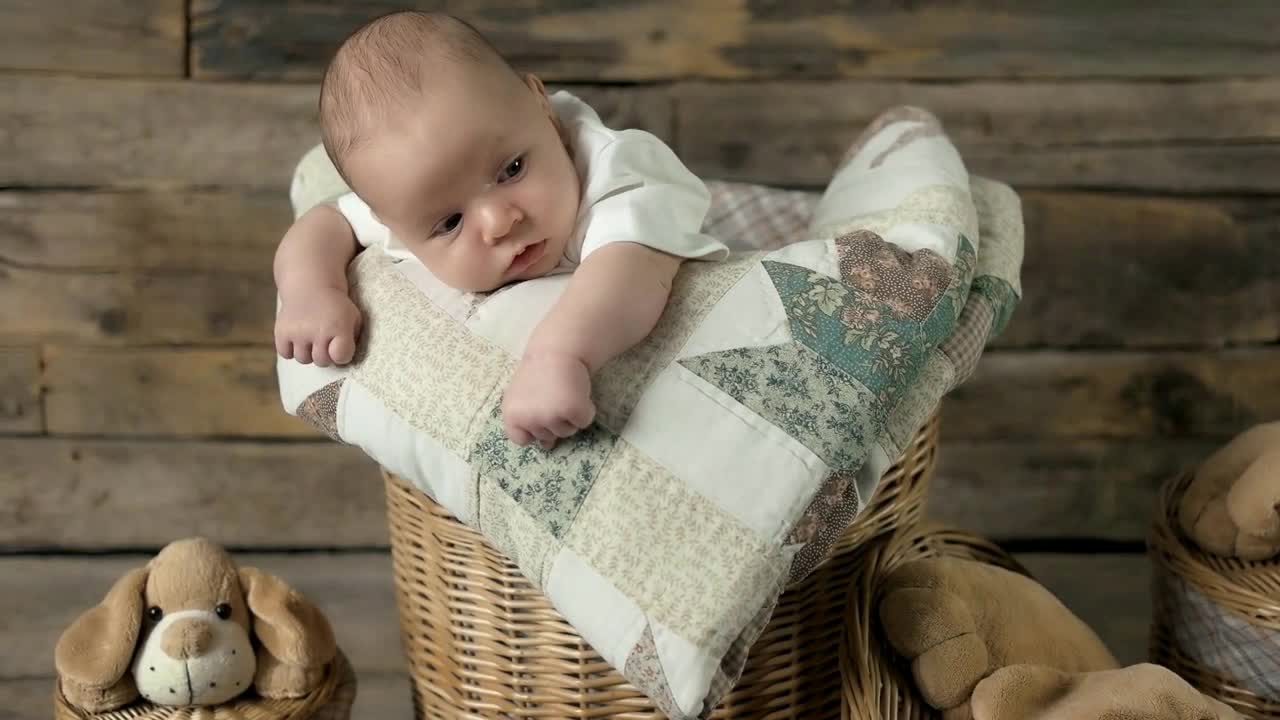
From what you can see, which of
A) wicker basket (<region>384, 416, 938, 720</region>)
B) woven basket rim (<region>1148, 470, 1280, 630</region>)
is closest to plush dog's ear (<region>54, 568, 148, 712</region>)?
wicker basket (<region>384, 416, 938, 720</region>)

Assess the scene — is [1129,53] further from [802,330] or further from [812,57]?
[802,330]

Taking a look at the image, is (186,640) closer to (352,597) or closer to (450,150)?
(450,150)

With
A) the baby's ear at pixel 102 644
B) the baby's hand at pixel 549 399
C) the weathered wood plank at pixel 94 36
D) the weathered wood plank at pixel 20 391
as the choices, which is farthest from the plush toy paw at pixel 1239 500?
the weathered wood plank at pixel 20 391

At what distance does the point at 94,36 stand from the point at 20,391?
1.51 ft

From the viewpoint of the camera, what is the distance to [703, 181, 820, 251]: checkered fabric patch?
131cm

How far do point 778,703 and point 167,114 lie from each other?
3.32 feet

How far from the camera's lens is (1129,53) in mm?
1541

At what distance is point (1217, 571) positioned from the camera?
1.16 m

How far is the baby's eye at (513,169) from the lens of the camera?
957mm

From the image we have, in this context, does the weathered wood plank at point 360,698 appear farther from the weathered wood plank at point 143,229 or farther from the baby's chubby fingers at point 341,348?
the baby's chubby fingers at point 341,348

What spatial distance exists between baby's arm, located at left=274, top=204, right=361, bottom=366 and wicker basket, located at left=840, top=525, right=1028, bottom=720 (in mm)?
450

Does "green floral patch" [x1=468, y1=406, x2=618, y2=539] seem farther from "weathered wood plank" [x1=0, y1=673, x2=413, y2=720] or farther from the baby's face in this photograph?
"weathered wood plank" [x1=0, y1=673, x2=413, y2=720]

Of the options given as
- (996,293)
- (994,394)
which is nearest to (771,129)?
(994,394)

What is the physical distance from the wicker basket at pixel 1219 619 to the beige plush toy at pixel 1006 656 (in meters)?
0.16
